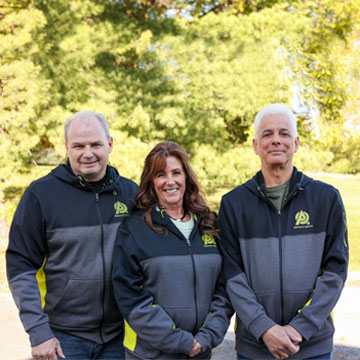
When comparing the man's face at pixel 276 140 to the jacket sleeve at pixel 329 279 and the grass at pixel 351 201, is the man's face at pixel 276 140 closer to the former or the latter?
the jacket sleeve at pixel 329 279

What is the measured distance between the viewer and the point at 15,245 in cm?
258

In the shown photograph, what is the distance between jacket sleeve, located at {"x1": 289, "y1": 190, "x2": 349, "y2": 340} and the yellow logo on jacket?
1.98 ft

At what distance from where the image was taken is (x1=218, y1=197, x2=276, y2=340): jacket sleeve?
2.53 metres

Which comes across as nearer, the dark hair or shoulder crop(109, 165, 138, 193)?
the dark hair

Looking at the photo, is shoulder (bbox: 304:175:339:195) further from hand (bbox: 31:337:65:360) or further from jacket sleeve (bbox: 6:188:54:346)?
hand (bbox: 31:337:65:360)

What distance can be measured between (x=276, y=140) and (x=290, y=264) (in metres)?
0.69

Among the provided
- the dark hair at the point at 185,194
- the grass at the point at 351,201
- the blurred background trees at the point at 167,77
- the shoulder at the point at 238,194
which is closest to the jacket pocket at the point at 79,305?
the dark hair at the point at 185,194

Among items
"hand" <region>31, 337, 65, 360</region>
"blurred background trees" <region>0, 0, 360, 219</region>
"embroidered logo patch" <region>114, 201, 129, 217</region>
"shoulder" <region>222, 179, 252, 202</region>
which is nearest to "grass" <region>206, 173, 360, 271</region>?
"blurred background trees" <region>0, 0, 360, 219</region>

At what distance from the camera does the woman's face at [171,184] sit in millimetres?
2676

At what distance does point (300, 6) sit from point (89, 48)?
17.7ft

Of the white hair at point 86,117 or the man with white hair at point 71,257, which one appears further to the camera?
the white hair at point 86,117

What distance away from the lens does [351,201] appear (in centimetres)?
2342

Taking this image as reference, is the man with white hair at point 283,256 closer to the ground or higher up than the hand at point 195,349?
higher up

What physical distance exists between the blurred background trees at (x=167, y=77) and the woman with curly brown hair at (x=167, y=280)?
20.9 ft
